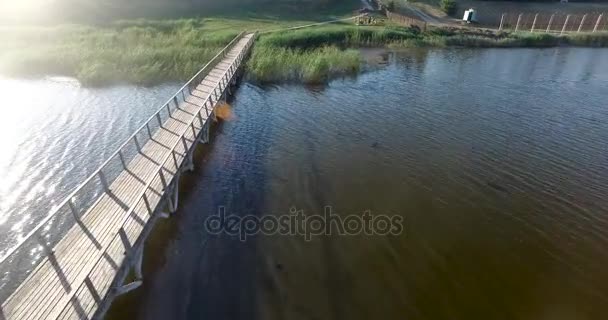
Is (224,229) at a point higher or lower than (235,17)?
lower

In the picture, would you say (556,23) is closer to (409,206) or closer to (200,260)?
(409,206)

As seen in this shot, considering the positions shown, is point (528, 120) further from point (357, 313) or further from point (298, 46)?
point (298, 46)

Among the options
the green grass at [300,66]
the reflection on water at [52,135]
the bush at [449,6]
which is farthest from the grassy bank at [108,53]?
the bush at [449,6]

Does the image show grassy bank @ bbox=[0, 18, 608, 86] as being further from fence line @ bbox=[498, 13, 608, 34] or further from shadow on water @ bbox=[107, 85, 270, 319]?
shadow on water @ bbox=[107, 85, 270, 319]

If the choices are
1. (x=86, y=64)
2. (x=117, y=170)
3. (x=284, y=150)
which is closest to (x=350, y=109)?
(x=284, y=150)

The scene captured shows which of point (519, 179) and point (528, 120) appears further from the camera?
point (528, 120)

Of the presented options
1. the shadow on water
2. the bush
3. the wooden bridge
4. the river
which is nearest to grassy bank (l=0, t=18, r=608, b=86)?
the river
